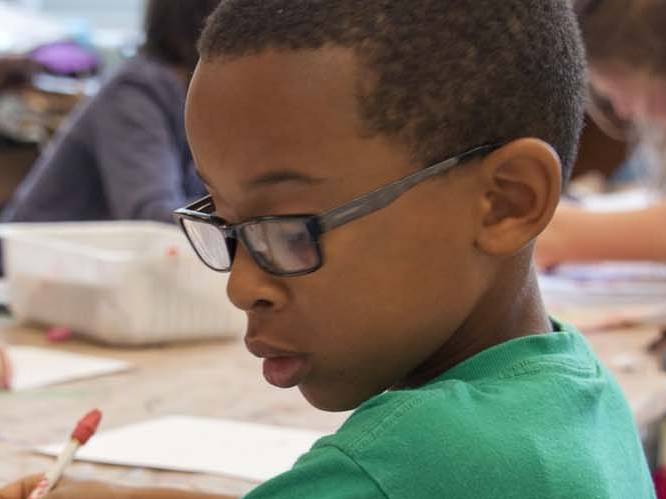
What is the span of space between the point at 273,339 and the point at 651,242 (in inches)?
55.1

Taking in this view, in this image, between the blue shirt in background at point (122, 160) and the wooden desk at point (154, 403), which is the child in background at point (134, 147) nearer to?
the blue shirt in background at point (122, 160)

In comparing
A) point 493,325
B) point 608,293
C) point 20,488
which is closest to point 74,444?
point 20,488

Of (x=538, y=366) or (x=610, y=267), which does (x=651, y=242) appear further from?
(x=538, y=366)

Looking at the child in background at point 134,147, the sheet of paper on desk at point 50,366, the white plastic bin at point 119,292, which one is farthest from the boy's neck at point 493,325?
the child in background at point 134,147

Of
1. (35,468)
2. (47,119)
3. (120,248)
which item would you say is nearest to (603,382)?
(35,468)

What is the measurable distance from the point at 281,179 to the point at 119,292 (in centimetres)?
80

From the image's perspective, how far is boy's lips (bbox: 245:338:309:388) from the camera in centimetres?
67

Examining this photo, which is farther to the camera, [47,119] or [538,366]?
[47,119]

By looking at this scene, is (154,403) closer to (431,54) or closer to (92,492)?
(92,492)

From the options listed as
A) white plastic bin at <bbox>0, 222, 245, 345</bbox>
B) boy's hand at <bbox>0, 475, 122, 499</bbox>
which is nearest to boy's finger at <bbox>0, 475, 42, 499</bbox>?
boy's hand at <bbox>0, 475, 122, 499</bbox>

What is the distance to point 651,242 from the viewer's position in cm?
193

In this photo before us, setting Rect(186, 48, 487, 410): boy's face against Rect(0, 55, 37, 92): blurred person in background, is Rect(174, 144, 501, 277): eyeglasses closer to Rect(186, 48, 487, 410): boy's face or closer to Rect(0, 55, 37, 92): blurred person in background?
Rect(186, 48, 487, 410): boy's face

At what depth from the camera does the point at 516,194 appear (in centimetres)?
66

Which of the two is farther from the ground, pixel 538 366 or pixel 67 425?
pixel 538 366
